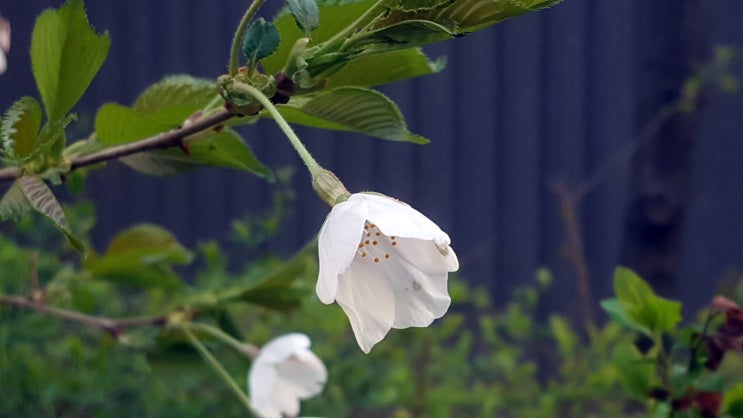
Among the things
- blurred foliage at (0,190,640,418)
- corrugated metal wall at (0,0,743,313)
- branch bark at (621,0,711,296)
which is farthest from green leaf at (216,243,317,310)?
corrugated metal wall at (0,0,743,313)

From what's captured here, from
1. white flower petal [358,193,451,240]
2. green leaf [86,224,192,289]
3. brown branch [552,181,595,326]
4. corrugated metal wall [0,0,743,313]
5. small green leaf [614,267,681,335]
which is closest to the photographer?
white flower petal [358,193,451,240]

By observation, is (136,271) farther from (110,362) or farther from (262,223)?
(262,223)

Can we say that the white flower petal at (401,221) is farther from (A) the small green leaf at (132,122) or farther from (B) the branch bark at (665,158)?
(B) the branch bark at (665,158)

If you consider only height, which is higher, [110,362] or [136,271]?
[136,271]

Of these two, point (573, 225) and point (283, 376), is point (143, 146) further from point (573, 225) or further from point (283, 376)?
point (573, 225)

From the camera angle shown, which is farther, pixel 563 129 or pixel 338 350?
pixel 563 129

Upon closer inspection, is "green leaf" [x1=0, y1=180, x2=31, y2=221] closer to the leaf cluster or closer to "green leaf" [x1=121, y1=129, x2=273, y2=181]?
"green leaf" [x1=121, y1=129, x2=273, y2=181]

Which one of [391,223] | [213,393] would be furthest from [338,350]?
[391,223]
